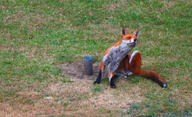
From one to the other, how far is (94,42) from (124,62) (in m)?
2.47

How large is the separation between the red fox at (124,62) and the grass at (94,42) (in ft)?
0.56

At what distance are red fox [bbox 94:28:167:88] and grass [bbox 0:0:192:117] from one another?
0.56 feet

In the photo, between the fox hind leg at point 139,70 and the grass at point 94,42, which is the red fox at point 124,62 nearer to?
the fox hind leg at point 139,70

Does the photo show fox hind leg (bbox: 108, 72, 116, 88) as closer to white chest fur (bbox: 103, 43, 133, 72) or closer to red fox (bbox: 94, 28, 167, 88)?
red fox (bbox: 94, 28, 167, 88)

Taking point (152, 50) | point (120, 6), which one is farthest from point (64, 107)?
point (120, 6)

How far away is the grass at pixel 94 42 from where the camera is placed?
Answer: 7.32 metres

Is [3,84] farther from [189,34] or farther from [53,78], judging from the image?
[189,34]

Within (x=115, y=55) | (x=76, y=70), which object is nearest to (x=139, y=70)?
(x=115, y=55)

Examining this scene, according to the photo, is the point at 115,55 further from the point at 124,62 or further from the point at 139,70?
the point at 139,70

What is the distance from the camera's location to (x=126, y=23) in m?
11.9

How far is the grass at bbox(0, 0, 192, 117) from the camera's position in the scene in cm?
732

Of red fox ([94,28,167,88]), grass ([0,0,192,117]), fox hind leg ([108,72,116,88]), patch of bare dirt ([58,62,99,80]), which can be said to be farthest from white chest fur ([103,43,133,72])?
patch of bare dirt ([58,62,99,80])

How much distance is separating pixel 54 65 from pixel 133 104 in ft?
8.34

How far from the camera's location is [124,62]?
8094 millimetres
